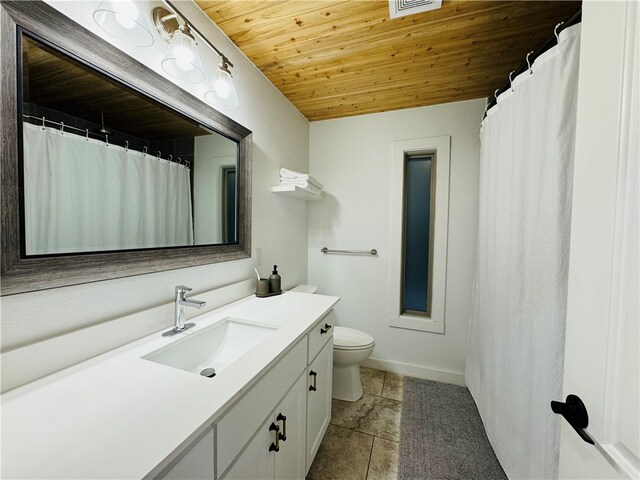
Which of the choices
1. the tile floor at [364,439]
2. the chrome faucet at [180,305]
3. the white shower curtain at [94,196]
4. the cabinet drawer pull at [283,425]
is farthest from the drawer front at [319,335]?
the white shower curtain at [94,196]

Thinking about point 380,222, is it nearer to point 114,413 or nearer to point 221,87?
point 221,87

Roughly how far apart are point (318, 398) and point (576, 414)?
1101 mm

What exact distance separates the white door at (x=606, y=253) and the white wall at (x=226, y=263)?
52.4 inches

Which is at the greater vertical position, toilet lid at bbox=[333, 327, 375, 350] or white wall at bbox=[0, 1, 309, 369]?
white wall at bbox=[0, 1, 309, 369]

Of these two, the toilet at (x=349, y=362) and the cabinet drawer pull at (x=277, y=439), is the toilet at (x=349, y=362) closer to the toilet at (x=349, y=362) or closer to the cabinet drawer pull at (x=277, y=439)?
the toilet at (x=349, y=362)

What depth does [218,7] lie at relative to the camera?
→ 122 centimetres

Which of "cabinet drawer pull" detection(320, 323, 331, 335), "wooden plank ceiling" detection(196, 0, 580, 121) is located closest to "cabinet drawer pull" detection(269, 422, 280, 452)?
"cabinet drawer pull" detection(320, 323, 331, 335)

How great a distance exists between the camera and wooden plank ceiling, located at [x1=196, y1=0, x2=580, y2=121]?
1232mm

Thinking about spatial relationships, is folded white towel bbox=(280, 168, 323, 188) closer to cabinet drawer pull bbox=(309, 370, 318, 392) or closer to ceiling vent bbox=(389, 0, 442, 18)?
ceiling vent bbox=(389, 0, 442, 18)

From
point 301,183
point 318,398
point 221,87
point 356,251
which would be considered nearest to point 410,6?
point 221,87

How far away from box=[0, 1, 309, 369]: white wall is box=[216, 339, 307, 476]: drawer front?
0.54m

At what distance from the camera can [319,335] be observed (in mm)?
1301

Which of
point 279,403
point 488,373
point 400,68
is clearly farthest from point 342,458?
A: point 400,68

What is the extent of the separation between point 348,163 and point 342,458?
2.23 metres
